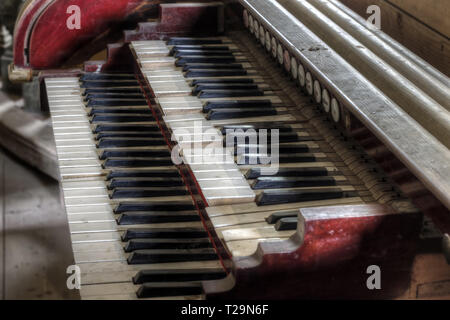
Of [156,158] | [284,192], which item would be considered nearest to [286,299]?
[284,192]

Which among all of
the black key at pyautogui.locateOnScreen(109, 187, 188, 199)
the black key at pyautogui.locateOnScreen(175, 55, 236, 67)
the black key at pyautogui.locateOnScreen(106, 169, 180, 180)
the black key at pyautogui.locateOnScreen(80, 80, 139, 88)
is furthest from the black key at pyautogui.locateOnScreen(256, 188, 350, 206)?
the black key at pyautogui.locateOnScreen(80, 80, 139, 88)

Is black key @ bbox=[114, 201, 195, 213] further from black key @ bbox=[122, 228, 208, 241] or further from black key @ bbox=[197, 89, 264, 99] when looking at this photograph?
black key @ bbox=[197, 89, 264, 99]

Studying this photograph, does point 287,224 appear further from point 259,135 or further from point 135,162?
point 135,162

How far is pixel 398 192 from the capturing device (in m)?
2.13

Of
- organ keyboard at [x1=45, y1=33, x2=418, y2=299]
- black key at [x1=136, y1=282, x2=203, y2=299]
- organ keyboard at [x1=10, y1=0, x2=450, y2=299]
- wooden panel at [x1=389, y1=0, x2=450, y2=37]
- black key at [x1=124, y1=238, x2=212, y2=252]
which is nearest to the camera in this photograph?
organ keyboard at [x1=10, y1=0, x2=450, y2=299]

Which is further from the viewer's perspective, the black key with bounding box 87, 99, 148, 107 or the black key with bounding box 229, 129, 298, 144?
the black key with bounding box 87, 99, 148, 107

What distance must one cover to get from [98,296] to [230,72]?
1.40 meters

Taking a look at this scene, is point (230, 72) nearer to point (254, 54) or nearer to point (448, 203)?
point (254, 54)

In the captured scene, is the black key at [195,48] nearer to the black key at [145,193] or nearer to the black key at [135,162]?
the black key at [135,162]

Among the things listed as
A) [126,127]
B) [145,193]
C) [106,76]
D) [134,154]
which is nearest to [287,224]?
[145,193]

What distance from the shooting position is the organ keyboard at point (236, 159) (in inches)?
74.8

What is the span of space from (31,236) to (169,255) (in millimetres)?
2607

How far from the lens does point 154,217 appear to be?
8.07 ft

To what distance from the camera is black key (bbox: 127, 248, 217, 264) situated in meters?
2.23
